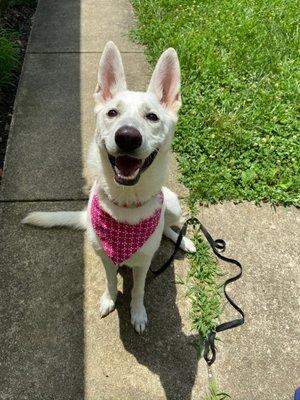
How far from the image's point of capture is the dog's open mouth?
221 centimetres

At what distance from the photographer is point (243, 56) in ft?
17.6

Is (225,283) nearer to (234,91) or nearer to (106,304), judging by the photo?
(106,304)

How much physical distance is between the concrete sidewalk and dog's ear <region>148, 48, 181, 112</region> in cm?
131

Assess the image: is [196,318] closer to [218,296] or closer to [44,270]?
[218,296]

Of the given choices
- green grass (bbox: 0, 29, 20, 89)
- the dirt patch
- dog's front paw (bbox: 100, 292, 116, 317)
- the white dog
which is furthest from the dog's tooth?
green grass (bbox: 0, 29, 20, 89)

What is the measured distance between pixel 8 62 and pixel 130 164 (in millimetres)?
3216

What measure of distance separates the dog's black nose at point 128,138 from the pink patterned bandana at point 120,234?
568 millimetres

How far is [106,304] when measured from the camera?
2922 millimetres

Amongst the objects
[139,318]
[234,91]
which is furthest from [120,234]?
[234,91]

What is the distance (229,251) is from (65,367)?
1.56 meters

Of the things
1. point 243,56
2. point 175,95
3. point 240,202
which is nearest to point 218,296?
point 240,202

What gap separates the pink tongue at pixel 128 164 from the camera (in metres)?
2.24

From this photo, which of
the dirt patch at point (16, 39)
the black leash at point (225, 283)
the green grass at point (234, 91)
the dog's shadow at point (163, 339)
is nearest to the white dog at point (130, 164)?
the dog's shadow at point (163, 339)

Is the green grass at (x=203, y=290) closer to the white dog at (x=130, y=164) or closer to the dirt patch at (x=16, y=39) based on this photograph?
the white dog at (x=130, y=164)
